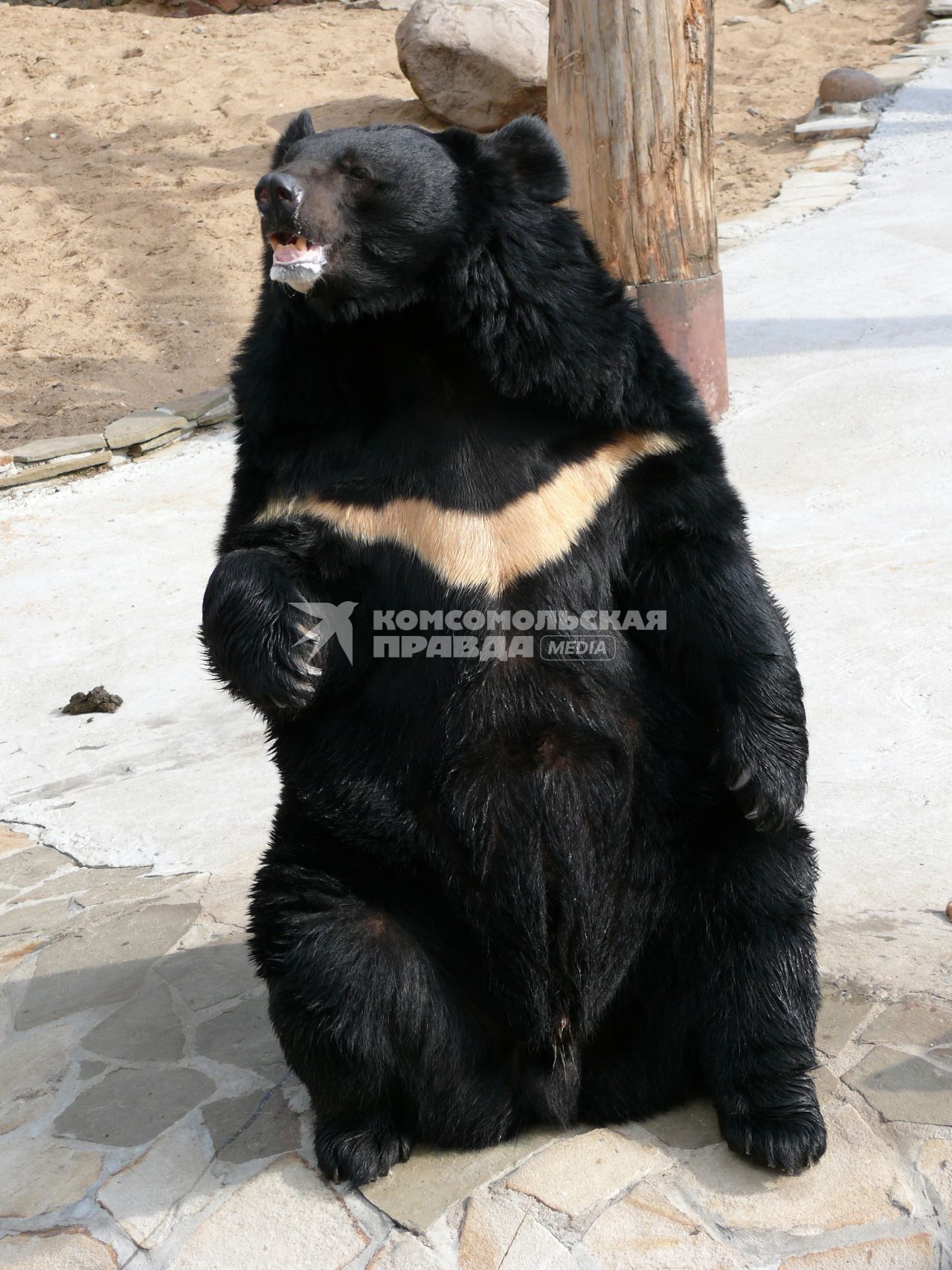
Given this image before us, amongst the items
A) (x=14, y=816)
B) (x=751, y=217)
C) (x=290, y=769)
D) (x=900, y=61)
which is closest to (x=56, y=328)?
(x=751, y=217)

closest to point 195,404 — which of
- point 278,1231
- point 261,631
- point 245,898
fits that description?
point 245,898

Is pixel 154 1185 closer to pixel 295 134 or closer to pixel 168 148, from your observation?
pixel 295 134

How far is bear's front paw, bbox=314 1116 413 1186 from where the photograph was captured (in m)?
2.50

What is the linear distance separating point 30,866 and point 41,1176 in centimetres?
161

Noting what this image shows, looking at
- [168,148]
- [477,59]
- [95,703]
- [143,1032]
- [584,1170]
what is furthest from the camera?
[168,148]

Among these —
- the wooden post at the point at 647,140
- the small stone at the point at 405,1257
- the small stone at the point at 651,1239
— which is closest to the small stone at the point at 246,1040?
the small stone at the point at 405,1257

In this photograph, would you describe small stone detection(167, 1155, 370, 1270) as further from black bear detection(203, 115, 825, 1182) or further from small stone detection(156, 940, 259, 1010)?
small stone detection(156, 940, 259, 1010)

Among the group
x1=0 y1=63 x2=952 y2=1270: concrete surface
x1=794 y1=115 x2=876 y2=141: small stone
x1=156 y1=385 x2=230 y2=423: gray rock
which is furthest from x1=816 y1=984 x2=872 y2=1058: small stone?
x1=794 y1=115 x2=876 y2=141: small stone

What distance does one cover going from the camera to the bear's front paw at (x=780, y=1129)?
243 cm

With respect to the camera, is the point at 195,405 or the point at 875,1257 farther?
the point at 195,405

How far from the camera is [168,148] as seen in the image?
38.9 ft

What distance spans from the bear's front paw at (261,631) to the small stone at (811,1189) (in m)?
1.11

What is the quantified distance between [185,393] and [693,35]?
12.5 ft

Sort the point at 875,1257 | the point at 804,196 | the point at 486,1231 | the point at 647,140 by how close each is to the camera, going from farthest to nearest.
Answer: the point at 804,196
the point at 647,140
the point at 486,1231
the point at 875,1257
